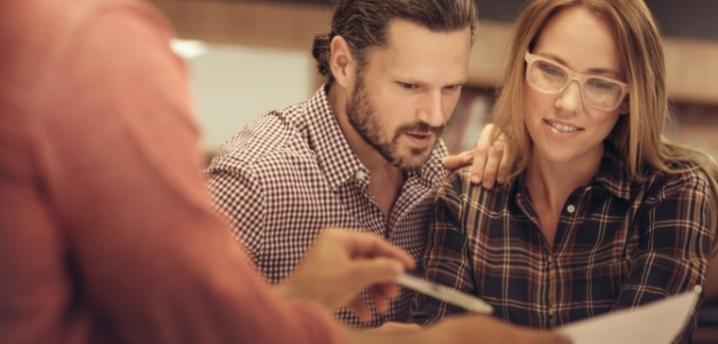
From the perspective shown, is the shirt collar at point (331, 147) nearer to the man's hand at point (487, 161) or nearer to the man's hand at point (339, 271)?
the man's hand at point (487, 161)

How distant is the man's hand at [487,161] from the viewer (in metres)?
1.84

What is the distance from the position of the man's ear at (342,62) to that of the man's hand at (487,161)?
289mm

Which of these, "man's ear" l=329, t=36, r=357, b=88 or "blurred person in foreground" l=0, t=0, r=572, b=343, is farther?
"man's ear" l=329, t=36, r=357, b=88

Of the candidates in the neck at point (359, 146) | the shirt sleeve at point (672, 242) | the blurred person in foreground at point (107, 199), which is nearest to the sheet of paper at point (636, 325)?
the blurred person in foreground at point (107, 199)

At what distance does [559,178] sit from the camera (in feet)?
5.97

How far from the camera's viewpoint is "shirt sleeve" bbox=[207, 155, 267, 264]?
163 cm

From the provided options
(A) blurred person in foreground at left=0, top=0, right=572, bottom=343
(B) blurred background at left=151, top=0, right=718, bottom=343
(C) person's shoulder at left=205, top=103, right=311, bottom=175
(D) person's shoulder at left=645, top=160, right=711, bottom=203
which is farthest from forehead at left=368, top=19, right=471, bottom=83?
(B) blurred background at left=151, top=0, right=718, bottom=343

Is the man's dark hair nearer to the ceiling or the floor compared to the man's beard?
nearer to the ceiling

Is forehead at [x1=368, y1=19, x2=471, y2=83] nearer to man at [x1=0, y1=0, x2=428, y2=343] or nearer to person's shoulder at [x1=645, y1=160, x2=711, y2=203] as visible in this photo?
person's shoulder at [x1=645, y1=160, x2=711, y2=203]

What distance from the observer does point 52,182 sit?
0.72 m

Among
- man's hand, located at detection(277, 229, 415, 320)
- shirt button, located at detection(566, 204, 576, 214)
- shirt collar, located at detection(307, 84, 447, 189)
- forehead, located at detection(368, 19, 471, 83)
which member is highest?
forehead, located at detection(368, 19, 471, 83)

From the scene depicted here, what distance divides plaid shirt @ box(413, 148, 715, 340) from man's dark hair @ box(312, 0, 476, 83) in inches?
13.4

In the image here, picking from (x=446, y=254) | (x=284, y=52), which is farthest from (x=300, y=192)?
(x=284, y=52)

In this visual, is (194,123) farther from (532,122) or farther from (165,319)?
(532,122)
